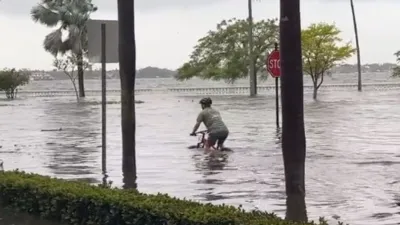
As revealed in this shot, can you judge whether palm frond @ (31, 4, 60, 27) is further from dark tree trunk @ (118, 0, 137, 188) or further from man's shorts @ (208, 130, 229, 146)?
dark tree trunk @ (118, 0, 137, 188)

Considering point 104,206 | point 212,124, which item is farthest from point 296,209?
point 212,124

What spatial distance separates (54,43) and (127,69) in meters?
56.3

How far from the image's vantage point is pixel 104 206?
8.48 metres

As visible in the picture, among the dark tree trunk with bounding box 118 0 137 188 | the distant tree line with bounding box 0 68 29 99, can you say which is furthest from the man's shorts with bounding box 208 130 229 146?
the distant tree line with bounding box 0 68 29 99

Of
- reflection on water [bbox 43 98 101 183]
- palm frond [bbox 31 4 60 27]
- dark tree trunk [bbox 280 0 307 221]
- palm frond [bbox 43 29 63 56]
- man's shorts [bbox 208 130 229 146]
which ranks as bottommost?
reflection on water [bbox 43 98 101 183]

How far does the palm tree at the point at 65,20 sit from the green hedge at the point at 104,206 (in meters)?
54.8

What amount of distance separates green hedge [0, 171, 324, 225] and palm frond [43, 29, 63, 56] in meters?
56.4

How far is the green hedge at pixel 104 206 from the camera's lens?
728cm

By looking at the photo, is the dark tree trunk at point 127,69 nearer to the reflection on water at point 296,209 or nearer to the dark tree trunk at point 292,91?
the reflection on water at point 296,209

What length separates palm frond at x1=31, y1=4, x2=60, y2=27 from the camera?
64.6 metres

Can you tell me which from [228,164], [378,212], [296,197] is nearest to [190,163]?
[228,164]

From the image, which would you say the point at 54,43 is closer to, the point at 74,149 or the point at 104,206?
the point at 74,149

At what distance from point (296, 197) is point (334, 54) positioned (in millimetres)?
48170

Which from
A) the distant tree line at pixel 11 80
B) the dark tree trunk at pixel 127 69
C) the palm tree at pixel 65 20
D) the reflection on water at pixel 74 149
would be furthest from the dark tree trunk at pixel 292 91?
the distant tree line at pixel 11 80
